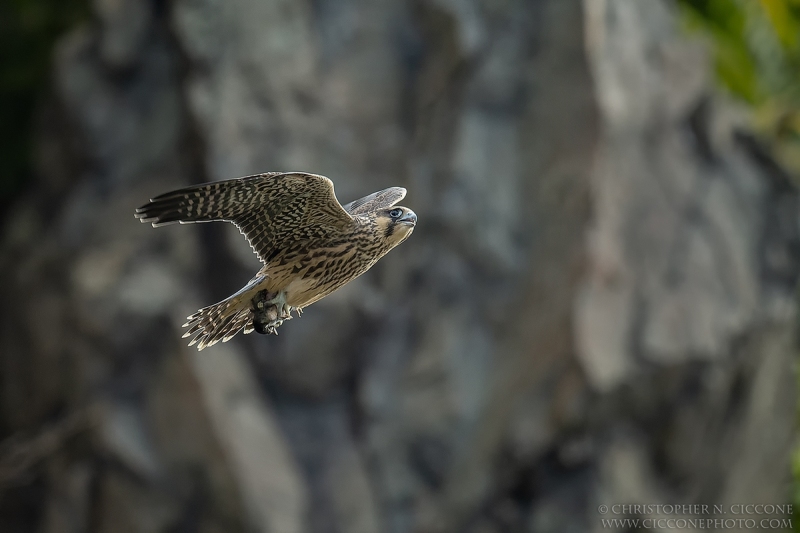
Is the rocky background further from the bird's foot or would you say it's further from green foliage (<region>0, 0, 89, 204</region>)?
the bird's foot

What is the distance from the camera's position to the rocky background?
7.77 metres

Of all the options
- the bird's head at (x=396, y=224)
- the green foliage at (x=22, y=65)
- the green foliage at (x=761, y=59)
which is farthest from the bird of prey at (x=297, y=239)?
the green foliage at (x=761, y=59)

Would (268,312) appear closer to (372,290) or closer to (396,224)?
(396,224)

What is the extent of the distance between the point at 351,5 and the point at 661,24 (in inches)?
111

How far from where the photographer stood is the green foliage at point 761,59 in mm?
10172

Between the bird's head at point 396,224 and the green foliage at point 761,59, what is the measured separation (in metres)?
7.05

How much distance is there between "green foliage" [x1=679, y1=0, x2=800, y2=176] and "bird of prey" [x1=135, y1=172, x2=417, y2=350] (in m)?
7.18

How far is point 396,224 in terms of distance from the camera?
12.1 feet

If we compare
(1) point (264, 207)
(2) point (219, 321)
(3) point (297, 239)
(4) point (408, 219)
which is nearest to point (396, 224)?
(4) point (408, 219)

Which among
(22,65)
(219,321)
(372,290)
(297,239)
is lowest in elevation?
(219,321)

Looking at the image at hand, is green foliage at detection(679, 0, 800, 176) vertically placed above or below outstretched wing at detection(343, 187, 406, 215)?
above

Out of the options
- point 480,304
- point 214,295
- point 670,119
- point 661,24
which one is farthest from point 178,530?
point 661,24

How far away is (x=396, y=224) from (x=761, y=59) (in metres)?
8.80

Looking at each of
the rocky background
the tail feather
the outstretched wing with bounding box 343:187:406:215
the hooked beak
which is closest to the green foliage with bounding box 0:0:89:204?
the rocky background
